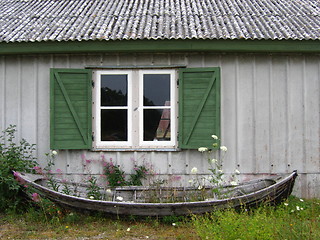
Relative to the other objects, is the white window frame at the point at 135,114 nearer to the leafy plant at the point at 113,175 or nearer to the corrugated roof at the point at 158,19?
the leafy plant at the point at 113,175

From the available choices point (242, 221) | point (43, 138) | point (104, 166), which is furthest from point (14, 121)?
point (242, 221)

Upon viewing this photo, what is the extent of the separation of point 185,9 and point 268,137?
12.1 feet

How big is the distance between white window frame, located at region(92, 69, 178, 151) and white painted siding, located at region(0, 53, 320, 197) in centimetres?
16

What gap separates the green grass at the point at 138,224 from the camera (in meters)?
4.90

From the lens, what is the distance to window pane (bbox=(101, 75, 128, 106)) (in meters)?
7.40

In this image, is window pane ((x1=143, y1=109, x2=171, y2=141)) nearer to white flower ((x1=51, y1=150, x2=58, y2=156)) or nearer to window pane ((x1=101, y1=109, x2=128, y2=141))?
window pane ((x1=101, y1=109, x2=128, y2=141))

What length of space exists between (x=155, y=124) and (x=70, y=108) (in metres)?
1.78

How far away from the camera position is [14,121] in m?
7.49

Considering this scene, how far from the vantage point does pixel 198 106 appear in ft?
23.4

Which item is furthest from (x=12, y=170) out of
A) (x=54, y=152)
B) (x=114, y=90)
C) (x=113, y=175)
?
(x=114, y=90)

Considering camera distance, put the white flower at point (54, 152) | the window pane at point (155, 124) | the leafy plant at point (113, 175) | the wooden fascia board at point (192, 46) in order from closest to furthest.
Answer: the white flower at point (54, 152)
the wooden fascia board at point (192, 46)
the leafy plant at point (113, 175)
the window pane at point (155, 124)

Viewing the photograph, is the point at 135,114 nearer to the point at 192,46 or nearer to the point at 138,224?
the point at 192,46

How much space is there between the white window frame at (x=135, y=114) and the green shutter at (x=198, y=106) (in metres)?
0.20

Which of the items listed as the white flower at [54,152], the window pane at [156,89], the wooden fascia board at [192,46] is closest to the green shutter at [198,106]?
the window pane at [156,89]
